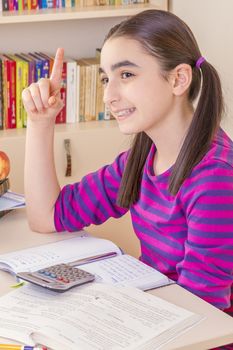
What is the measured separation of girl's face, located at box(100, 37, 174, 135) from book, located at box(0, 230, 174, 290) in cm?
28

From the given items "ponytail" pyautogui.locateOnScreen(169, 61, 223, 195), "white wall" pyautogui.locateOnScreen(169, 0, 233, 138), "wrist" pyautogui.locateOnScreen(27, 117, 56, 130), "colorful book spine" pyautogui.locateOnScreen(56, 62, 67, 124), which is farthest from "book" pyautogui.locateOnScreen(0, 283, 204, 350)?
"colorful book spine" pyautogui.locateOnScreen(56, 62, 67, 124)

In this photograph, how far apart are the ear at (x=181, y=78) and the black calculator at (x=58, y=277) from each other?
16.8 inches

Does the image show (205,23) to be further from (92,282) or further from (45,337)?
(45,337)

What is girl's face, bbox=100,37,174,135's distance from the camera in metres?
1.67

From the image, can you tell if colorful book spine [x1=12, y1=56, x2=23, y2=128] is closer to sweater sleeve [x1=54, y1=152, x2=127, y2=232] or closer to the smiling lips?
sweater sleeve [x1=54, y1=152, x2=127, y2=232]

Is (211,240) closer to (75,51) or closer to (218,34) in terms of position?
(218,34)

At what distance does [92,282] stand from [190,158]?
0.32m

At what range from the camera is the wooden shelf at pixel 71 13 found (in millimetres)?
2760

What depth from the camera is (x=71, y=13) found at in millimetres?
2824

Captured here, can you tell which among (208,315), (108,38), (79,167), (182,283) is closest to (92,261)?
(182,283)

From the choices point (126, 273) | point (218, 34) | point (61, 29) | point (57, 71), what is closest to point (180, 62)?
point (57, 71)

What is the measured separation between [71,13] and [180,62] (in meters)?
1.22

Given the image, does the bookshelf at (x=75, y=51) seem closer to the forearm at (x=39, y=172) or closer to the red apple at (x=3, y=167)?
the red apple at (x=3, y=167)

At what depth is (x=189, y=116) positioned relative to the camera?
1.72m
